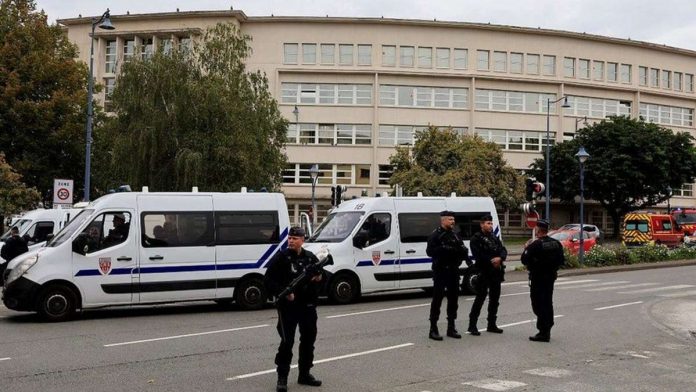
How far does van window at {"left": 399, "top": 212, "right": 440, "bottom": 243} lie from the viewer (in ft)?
52.5

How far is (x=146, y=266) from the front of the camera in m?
13.4

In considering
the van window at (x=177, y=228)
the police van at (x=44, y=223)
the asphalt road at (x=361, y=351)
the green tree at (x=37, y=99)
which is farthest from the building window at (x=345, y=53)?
the van window at (x=177, y=228)

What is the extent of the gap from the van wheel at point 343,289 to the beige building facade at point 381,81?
42.9 meters

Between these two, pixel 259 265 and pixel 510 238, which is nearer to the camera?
pixel 259 265

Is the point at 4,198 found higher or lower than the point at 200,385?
higher

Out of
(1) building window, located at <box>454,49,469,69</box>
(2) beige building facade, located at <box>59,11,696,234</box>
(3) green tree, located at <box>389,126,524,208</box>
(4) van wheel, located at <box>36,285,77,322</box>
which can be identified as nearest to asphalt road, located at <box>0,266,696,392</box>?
(4) van wheel, located at <box>36,285,77,322</box>

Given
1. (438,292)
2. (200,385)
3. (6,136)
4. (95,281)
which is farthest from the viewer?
(6,136)

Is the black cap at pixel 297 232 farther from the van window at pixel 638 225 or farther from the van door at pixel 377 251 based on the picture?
the van window at pixel 638 225

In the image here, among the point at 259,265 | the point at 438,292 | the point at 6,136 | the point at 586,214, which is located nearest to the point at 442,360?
the point at 438,292

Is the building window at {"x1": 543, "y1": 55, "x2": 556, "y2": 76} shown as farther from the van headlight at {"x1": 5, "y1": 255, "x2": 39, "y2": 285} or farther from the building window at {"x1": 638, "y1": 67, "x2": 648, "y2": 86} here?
the van headlight at {"x1": 5, "y1": 255, "x2": 39, "y2": 285}

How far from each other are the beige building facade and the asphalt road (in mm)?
45025

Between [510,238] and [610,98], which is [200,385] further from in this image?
[610,98]

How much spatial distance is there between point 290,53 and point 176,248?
158ft

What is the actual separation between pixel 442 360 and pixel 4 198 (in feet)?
80.2
